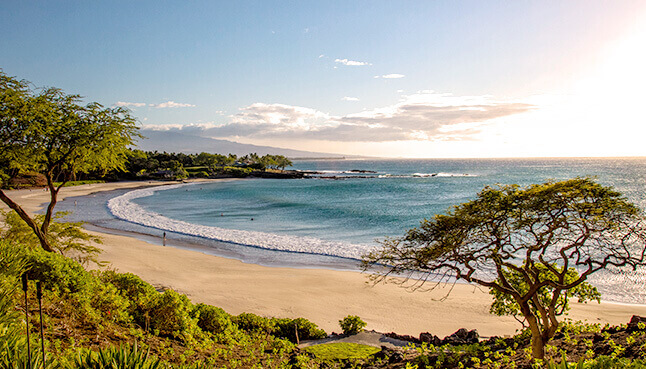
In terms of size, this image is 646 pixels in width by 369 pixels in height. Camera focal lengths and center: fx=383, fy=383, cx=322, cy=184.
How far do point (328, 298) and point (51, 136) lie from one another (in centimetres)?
1242

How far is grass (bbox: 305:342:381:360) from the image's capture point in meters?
10.4

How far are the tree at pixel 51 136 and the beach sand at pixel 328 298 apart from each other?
299 inches

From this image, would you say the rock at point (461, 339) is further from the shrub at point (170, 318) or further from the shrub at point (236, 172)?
the shrub at point (236, 172)

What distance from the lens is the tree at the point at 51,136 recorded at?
10.9 m

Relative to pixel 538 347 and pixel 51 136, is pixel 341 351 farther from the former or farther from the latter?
pixel 51 136

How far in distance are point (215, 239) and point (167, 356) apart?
24.8 m

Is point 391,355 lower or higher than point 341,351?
higher

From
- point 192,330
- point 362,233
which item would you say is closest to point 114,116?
point 192,330

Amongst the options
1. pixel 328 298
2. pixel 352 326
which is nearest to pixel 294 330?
pixel 352 326

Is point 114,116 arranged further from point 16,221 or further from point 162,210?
point 162,210

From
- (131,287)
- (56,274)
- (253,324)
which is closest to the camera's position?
(56,274)

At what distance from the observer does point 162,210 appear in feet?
161

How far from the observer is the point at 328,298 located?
58.2ft

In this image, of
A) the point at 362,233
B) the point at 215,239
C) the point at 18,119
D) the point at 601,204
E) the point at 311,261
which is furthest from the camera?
the point at 362,233
